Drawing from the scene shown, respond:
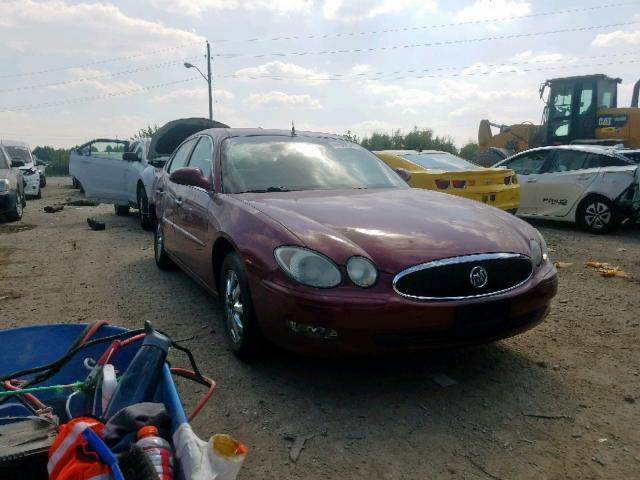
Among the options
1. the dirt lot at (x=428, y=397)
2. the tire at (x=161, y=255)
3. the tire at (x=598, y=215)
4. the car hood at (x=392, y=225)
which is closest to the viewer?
the dirt lot at (x=428, y=397)

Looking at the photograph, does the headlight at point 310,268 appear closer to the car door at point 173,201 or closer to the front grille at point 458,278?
the front grille at point 458,278

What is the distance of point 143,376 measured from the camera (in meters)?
2.05

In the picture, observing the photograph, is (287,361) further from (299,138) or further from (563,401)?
(299,138)

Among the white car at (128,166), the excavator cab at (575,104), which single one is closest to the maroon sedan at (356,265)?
the white car at (128,166)

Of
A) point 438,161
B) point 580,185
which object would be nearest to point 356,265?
point 438,161

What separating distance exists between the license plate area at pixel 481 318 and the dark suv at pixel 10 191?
9.77 metres

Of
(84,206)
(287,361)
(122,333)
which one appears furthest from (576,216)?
(84,206)

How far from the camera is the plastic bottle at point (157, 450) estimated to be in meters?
1.62

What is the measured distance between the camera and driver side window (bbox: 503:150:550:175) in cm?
953

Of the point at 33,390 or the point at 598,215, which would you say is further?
the point at 598,215

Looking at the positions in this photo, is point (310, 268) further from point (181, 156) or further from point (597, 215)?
point (597, 215)

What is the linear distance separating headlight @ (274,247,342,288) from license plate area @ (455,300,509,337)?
0.67 meters

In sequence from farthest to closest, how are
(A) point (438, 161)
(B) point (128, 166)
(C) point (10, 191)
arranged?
(C) point (10, 191)
(B) point (128, 166)
(A) point (438, 161)

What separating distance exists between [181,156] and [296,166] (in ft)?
5.81
